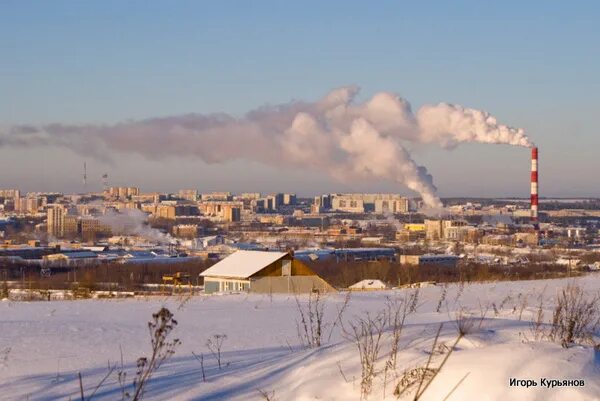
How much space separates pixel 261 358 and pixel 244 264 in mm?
11213

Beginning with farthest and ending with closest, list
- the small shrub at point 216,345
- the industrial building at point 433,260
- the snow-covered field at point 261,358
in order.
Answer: the industrial building at point 433,260
the small shrub at point 216,345
the snow-covered field at point 261,358

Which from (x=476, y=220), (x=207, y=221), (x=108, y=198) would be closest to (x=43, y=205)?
(x=108, y=198)

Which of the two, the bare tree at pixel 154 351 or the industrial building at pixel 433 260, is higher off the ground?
the bare tree at pixel 154 351

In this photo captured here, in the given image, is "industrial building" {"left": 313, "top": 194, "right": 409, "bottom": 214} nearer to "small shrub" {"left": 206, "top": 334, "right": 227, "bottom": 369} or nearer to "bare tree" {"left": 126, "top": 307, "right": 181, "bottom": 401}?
"small shrub" {"left": 206, "top": 334, "right": 227, "bottom": 369}

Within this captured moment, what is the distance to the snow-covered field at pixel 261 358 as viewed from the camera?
3.66 meters

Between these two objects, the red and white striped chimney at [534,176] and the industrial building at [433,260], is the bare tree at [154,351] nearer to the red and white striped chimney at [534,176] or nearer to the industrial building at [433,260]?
the industrial building at [433,260]

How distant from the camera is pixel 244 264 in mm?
16281

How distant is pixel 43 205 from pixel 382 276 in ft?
317

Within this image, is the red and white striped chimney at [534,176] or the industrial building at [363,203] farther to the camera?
the industrial building at [363,203]

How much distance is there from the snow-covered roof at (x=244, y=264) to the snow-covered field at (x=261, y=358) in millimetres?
7613

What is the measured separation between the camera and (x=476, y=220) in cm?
8200

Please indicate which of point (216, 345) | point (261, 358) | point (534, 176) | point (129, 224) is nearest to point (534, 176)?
point (534, 176)

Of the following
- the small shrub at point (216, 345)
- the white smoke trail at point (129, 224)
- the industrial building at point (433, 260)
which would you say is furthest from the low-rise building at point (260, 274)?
the white smoke trail at point (129, 224)

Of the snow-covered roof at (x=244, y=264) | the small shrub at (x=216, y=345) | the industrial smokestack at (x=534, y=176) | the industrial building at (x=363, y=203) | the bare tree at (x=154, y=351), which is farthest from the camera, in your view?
the industrial building at (x=363, y=203)
